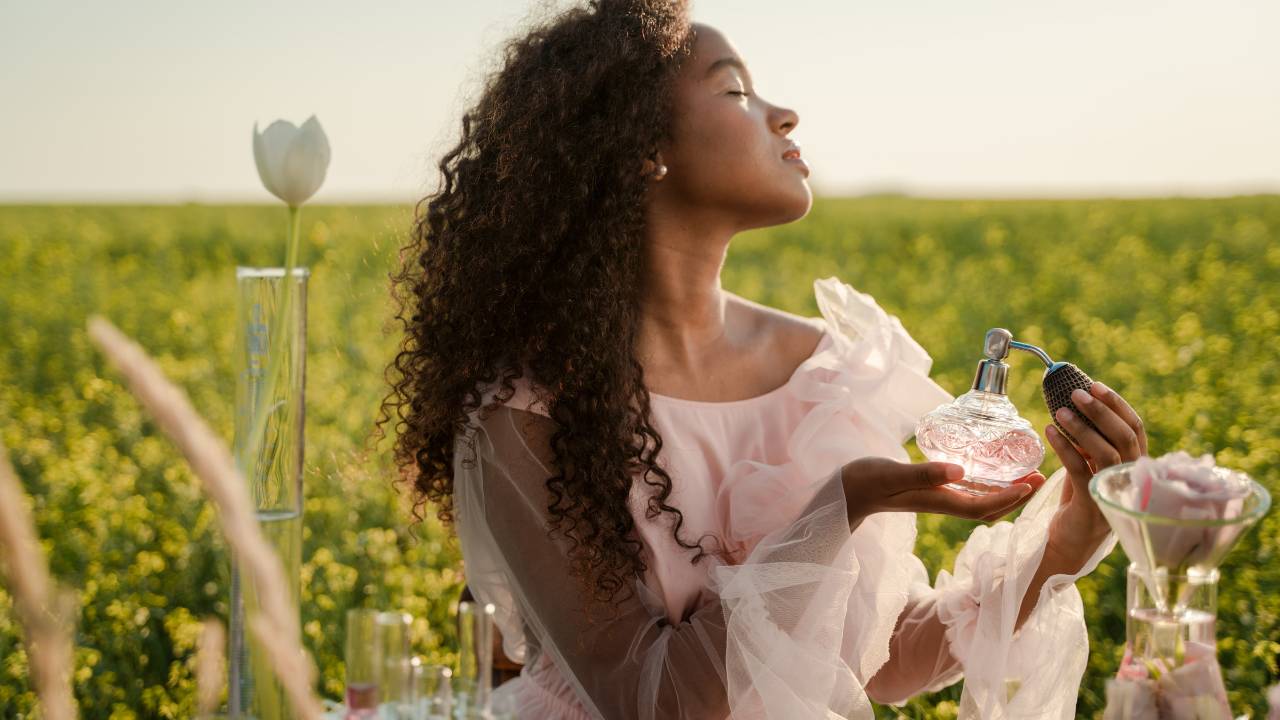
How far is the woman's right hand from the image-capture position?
1.84m

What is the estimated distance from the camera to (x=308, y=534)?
5324 mm

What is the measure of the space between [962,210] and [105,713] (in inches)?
971

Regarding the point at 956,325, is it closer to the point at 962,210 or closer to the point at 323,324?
the point at 323,324

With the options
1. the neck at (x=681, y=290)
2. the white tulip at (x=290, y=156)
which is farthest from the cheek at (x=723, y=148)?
the white tulip at (x=290, y=156)

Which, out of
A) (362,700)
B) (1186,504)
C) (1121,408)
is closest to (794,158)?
(1121,408)

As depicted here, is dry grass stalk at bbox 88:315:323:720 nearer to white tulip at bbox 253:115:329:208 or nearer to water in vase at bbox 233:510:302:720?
water in vase at bbox 233:510:302:720

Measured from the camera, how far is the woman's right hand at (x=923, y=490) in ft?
6.05

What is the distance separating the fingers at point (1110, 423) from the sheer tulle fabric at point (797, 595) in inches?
13.5

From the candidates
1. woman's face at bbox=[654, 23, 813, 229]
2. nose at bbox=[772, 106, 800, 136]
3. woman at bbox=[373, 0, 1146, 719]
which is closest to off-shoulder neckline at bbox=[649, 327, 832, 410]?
woman at bbox=[373, 0, 1146, 719]

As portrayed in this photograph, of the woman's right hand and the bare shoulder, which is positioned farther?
the bare shoulder

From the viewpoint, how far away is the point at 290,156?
167 centimetres

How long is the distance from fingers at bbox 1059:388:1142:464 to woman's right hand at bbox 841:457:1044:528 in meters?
0.20

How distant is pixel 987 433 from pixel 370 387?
701 centimetres

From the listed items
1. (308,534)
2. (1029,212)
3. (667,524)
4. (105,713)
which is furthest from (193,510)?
(1029,212)
